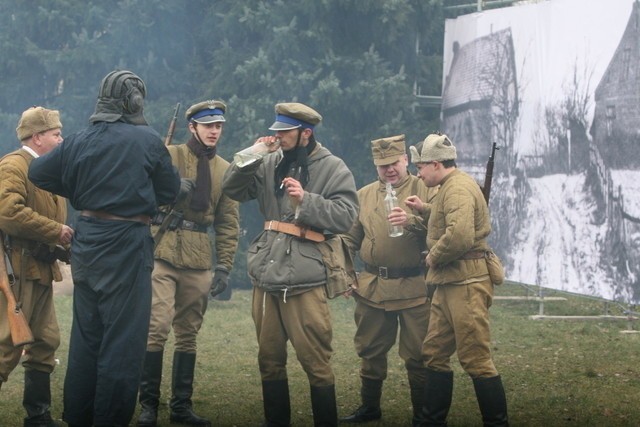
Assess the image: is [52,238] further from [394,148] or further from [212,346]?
[212,346]

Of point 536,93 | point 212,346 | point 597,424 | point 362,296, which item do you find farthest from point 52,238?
point 536,93

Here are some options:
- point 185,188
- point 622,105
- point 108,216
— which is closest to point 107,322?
point 108,216

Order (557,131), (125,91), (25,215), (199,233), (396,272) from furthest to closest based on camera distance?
(557,131) → (396,272) → (199,233) → (25,215) → (125,91)

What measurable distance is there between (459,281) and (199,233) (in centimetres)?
203

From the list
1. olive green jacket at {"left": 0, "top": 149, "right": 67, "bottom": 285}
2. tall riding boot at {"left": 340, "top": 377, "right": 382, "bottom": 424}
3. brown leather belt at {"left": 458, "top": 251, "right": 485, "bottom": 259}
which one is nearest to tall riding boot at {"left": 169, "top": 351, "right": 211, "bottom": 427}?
tall riding boot at {"left": 340, "top": 377, "right": 382, "bottom": 424}

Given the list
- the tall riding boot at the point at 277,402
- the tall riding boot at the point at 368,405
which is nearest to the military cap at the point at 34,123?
the tall riding boot at the point at 277,402

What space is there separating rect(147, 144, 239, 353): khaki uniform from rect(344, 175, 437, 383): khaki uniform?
3.29ft

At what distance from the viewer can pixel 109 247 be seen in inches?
274

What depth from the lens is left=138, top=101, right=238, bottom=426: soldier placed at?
8.69 metres

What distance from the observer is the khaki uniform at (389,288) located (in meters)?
8.98

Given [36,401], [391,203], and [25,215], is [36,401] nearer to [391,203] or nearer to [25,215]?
[25,215]

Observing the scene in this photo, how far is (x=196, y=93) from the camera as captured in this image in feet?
68.9

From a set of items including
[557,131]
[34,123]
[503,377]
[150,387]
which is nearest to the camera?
[34,123]

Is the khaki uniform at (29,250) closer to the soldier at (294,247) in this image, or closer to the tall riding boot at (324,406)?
the soldier at (294,247)
